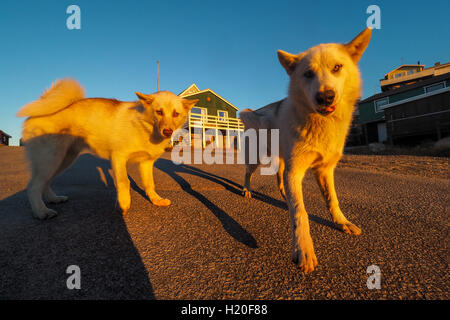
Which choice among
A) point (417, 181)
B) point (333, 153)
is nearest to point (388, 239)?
point (333, 153)

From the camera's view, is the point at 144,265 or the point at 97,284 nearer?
the point at 97,284

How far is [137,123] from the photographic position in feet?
8.18

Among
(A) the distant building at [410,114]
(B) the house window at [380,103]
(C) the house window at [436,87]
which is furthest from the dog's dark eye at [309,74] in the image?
(B) the house window at [380,103]

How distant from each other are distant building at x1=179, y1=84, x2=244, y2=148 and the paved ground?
15.9 m

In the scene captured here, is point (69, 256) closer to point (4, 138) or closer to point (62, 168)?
point (62, 168)

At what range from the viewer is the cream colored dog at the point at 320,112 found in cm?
157

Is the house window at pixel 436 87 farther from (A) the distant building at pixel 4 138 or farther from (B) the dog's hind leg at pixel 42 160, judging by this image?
(A) the distant building at pixel 4 138

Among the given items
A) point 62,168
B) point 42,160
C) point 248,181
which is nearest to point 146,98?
point 42,160

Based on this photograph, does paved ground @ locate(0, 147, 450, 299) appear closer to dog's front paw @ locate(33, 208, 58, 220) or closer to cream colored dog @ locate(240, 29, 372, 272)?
dog's front paw @ locate(33, 208, 58, 220)

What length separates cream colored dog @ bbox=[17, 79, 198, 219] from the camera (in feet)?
7.00

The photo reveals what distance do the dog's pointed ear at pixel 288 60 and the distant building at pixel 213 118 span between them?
52.1 feet

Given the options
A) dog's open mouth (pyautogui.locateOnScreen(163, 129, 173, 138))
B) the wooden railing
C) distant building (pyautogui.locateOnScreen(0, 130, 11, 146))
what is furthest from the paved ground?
distant building (pyautogui.locateOnScreen(0, 130, 11, 146))
